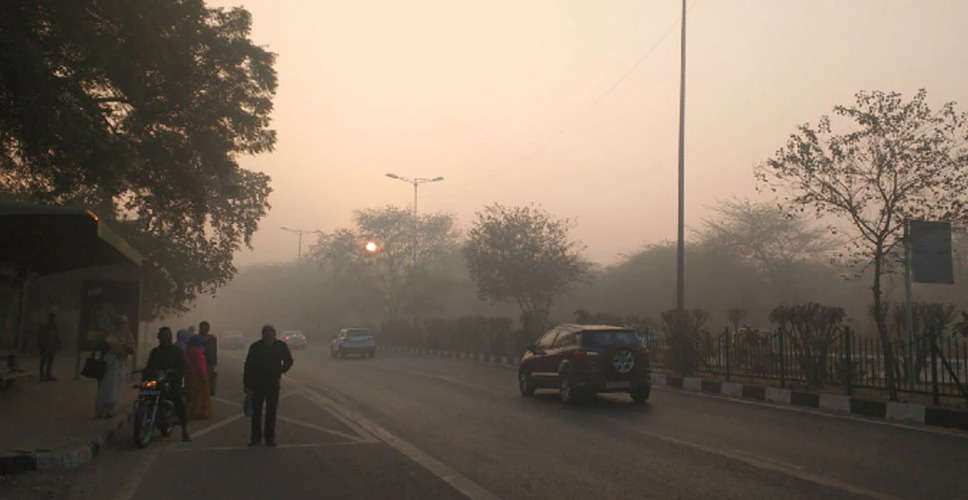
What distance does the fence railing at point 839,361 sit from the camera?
12.6 m

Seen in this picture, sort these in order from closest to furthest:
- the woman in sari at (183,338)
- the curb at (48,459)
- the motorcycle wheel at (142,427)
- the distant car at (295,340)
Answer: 1. the curb at (48,459)
2. the motorcycle wheel at (142,427)
3. the woman in sari at (183,338)
4. the distant car at (295,340)

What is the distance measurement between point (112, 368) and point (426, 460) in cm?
659

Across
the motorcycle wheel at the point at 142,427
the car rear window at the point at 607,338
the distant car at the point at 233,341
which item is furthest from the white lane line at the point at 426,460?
the distant car at the point at 233,341

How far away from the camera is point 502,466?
7.83 m

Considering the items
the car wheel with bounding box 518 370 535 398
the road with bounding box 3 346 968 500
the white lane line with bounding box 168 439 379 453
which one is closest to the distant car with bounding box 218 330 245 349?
the car wheel with bounding box 518 370 535 398

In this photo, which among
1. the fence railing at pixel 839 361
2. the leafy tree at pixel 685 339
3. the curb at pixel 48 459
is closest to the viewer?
the curb at pixel 48 459

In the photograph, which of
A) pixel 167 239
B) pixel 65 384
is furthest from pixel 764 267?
pixel 65 384

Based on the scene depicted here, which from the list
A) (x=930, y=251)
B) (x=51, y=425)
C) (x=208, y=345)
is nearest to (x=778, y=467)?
(x=930, y=251)

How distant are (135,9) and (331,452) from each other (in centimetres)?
946

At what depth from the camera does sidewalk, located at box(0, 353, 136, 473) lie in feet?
26.9

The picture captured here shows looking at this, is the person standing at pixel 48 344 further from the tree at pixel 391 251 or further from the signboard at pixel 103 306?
the tree at pixel 391 251

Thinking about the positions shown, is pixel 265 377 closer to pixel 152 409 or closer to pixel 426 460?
pixel 152 409

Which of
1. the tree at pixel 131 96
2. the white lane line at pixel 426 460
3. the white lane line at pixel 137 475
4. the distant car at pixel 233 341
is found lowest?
the distant car at pixel 233 341

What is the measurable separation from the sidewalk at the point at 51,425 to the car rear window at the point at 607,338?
8.43m
